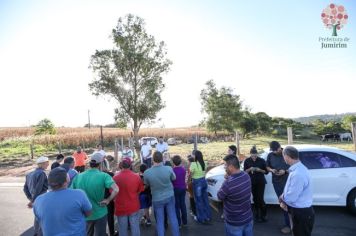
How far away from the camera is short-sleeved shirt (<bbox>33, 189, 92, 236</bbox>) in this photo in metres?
3.20

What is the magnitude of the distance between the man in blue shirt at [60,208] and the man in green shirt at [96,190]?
3.70 ft

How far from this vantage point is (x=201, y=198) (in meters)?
6.90

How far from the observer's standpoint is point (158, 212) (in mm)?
5484

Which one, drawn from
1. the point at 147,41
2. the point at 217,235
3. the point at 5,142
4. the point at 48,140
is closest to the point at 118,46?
the point at 147,41

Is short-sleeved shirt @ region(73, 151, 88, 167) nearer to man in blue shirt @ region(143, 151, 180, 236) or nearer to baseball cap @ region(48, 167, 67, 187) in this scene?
man in blue shirt @ region(143, 151, 180, 236)

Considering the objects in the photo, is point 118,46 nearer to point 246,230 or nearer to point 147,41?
Result: point 147,41

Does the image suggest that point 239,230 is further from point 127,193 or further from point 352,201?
point 352,201

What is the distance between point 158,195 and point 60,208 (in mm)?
2465

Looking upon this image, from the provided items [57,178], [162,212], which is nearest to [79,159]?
[162,212]

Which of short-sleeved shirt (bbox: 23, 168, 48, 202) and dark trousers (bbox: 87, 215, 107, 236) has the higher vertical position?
short-sleeved shirt (bbox: 23, 168, 48, 202)

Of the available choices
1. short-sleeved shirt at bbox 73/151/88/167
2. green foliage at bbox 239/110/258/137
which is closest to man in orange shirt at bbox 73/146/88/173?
short-sleeved shirt at bbox 73/151/88/167

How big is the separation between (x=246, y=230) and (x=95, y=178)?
2.46 meters

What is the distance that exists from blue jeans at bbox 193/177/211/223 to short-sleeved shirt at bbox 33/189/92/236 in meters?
3.83

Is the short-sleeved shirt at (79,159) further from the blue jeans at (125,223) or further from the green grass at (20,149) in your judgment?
the green grass at (20,149)
